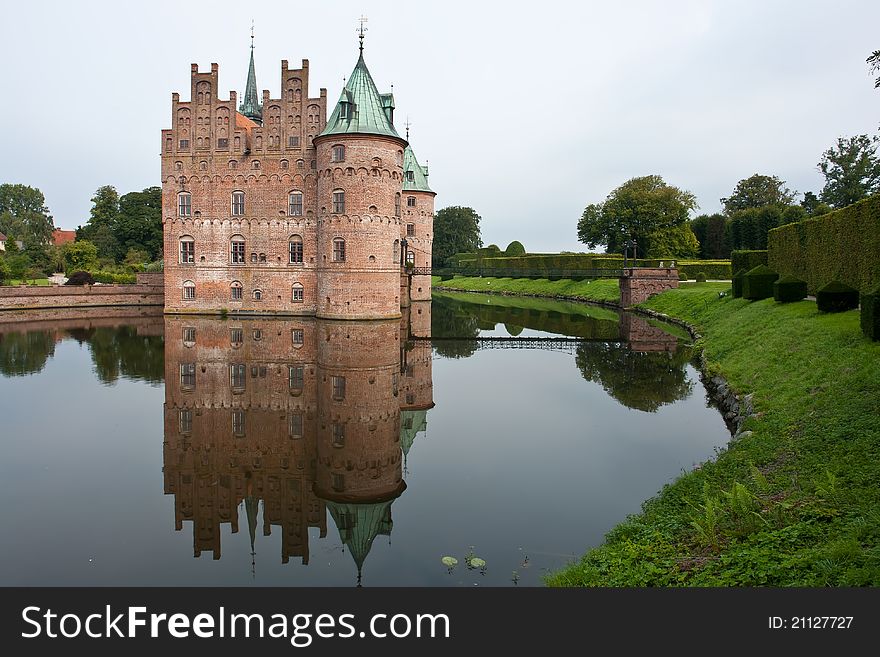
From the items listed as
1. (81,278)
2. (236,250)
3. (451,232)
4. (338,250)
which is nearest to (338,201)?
(338,250)

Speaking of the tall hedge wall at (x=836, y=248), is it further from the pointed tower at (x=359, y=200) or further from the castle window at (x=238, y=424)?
the pointed tower at (x=359, y=200)

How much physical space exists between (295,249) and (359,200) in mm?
6023

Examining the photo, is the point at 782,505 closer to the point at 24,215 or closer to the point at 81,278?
the point at 81,278

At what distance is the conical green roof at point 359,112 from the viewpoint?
30.2 meters

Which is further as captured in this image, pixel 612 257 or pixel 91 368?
pixel 612 257

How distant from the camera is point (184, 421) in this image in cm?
1191

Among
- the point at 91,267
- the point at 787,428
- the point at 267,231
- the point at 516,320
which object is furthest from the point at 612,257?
the point at 787,428

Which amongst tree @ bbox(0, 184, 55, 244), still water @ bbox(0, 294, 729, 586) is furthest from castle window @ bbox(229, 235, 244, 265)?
tree @ bbox(0, 184, 55, 244)

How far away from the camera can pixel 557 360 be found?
21.4 meters

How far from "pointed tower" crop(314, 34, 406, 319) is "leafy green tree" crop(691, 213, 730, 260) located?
48.8 meters

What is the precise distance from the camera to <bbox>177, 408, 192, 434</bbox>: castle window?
37.1 ft

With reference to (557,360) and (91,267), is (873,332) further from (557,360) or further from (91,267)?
(91,267)

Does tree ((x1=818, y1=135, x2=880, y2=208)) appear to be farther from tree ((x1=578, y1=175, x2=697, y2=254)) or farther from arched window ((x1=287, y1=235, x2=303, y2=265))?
arched window ((x1=287, y1=235, x2=303, y2=265))
